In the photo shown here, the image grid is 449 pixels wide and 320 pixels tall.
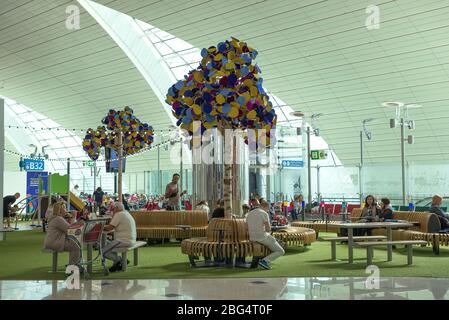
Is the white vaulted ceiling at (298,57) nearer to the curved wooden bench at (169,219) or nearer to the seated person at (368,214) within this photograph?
the seated person at (368,214)

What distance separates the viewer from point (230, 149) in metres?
→ 9.10

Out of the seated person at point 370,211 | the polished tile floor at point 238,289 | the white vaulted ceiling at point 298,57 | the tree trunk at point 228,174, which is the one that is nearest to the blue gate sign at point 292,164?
the white vaulted ceiling at point 298,57

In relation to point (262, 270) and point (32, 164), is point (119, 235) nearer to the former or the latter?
point (262, 270)

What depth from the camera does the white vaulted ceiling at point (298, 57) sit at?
2122 centimetres

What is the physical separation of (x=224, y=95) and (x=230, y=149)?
1.04 metres

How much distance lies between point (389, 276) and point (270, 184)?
1460 cm

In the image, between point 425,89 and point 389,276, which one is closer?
point 389,276

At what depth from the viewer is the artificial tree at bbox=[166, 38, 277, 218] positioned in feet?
27.8

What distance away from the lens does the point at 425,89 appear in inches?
1008

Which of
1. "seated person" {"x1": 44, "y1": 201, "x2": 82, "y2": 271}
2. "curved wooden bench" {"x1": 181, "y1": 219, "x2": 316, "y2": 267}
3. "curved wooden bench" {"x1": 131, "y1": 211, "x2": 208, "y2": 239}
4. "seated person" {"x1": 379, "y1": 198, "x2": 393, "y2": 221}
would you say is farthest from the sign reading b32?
"curved wooden bench" {"x1": 181, "y1": 219, "x2": 316, "y2": 267}

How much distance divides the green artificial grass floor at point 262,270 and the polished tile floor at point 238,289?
1.90 ft

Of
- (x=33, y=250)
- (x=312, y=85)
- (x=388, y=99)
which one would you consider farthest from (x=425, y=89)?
(x=33, y=250)

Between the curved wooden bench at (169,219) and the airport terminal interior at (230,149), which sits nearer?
the airport terminal interior at (230,149)

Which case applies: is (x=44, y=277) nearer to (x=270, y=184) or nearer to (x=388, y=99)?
(x=270, y=184)
